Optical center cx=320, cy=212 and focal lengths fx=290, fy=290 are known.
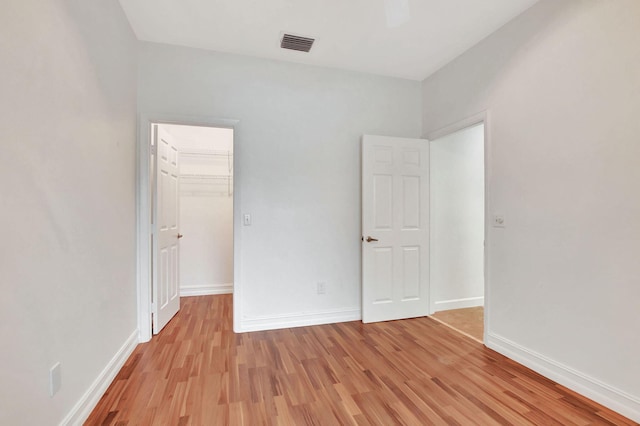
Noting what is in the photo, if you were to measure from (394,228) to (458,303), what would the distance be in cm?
133

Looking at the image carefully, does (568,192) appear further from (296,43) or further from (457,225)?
(296,43)

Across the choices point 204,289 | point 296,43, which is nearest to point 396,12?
point 296,43

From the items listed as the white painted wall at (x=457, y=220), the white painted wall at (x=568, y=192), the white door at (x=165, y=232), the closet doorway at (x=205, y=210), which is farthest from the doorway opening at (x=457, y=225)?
the white door at (x=165, y=232)

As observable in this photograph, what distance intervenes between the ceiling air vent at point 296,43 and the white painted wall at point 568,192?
62.2 inches

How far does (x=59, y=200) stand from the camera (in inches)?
56.8

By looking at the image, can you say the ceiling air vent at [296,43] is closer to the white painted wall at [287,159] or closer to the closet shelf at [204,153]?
the white painted wall at [287,159]

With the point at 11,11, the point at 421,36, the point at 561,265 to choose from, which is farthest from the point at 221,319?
the point at 421,36

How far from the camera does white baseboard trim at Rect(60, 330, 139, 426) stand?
5.02 ft

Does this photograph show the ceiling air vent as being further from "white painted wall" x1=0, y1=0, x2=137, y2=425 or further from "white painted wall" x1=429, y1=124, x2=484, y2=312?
"white painted wall" x1=429, y1=124, x2=484, y2=312

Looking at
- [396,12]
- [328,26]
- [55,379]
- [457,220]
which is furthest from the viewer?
[457,220]

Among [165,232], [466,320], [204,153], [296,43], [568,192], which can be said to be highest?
[296,43]

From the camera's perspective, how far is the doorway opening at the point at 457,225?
340 centimetres

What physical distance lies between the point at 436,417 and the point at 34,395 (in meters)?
1.96

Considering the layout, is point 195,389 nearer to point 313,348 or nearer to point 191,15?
point 313,348
